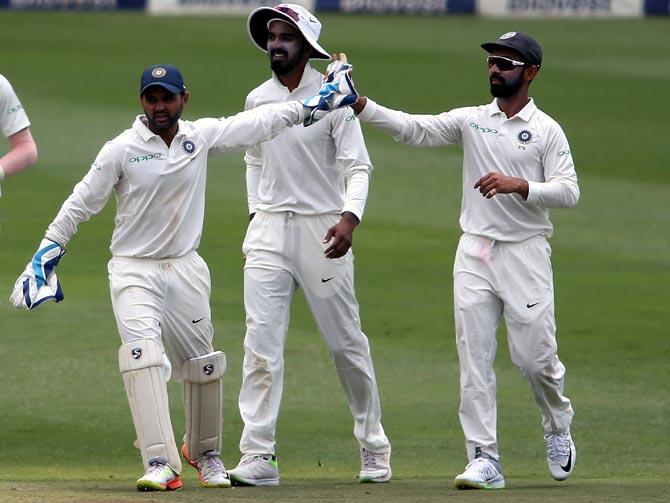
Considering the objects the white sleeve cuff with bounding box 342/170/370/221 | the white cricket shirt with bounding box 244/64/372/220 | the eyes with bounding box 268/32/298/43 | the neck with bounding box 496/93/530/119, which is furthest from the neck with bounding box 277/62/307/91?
the neck with bounding box 496/93/530/119

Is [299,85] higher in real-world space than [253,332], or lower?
higher

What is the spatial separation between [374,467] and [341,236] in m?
1.23

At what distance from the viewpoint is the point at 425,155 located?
22.2 metres

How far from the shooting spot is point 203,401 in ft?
26.2

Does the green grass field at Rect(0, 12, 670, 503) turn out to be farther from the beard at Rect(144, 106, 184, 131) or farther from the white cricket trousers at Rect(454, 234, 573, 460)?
the beard at Rect(144, 106, 184, 131)

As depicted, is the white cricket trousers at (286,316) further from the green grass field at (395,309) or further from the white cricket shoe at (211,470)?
the green grass field at (395,309)

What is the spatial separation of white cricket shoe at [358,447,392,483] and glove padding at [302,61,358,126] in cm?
173

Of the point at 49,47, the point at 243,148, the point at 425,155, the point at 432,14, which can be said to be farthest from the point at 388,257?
the point at 432,14

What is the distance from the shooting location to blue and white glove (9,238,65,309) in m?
7.51

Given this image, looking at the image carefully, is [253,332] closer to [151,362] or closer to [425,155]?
[151,362]

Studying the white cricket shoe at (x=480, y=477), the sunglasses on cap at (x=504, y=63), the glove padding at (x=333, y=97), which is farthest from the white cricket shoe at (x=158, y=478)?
the sunglasses on cap at (x=504, y=63)

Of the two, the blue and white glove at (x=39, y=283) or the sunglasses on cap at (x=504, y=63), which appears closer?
the blue and white glove at (x=39, y=283)

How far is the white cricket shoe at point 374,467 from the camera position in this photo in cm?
829

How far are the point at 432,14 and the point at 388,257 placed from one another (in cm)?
2285
